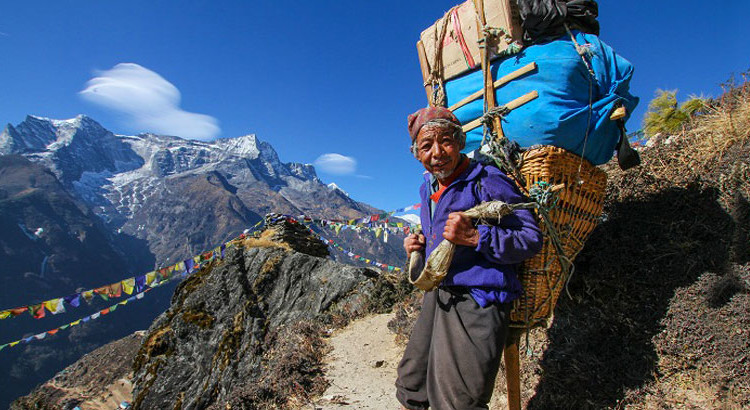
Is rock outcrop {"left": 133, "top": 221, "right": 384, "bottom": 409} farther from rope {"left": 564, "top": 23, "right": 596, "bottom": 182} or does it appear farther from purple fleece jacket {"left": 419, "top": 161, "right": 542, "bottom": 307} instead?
rope {"left": 564, "top": 23, "right": 596, "bottom": 182}

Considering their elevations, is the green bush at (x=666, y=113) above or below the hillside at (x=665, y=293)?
above

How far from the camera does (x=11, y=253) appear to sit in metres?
131

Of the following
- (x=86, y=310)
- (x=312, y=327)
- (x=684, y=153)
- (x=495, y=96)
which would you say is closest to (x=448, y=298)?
(x=495, y=96)

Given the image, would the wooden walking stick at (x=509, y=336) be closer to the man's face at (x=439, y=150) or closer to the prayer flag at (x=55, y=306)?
the man's face at (x=439, y=150)

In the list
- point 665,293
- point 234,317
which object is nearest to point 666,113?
point 665,293

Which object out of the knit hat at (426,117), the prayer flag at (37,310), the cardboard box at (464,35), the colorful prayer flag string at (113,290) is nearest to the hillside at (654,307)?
the knit hat at (426,117)

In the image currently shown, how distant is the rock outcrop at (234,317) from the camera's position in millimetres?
6816

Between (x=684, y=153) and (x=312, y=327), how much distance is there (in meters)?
5.70

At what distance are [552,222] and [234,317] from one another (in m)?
7.33

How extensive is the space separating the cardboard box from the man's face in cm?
81

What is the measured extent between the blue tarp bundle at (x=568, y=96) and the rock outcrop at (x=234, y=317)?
5125 mm

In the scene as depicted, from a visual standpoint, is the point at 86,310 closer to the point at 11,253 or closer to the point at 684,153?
the point at 11,253

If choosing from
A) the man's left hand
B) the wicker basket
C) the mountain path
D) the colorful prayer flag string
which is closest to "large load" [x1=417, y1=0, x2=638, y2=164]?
the wicker basket

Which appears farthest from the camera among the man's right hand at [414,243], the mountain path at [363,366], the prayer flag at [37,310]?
the prayer flag at [37,310]
